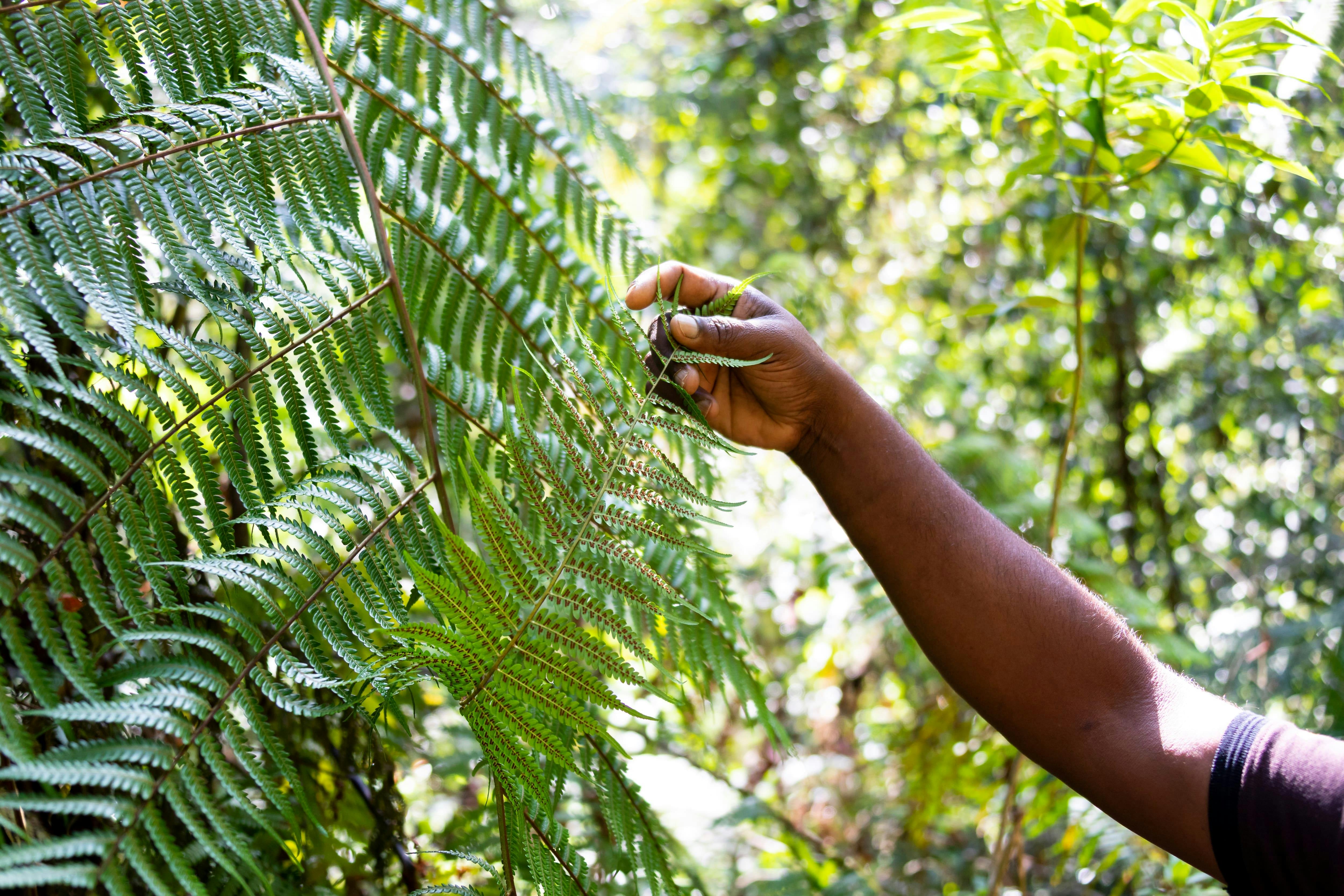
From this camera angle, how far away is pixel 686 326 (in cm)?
97

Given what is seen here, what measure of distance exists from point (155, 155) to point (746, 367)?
70 cm

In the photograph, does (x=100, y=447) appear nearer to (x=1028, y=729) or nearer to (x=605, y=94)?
(x=1028, y=729)

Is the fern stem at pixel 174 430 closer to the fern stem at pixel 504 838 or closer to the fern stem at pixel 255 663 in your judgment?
the fern stem at pixel 255 663

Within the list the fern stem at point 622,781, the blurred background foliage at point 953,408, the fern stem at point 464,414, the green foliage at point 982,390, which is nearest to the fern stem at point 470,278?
the fern stem at point 464,414

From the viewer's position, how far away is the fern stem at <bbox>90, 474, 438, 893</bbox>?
729 mm

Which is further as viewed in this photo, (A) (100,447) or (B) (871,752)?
(B) (871,752)

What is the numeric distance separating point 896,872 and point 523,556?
267 centimetres

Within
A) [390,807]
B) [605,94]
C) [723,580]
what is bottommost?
[390,807]

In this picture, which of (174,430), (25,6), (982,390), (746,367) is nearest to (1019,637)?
(746,367)

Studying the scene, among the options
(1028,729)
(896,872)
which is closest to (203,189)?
(1028,729)

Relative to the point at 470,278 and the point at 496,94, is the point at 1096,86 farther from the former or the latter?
the point at 470,278

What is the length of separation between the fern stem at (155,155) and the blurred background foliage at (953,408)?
0.88m

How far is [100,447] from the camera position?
0.83 meters

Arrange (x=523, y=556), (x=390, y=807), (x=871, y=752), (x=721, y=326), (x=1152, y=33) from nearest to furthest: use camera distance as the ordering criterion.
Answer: (x=523, y=556), (x=721, y=326), (x=390, y=807), (x=1152, y=33), (x=871, y=752)
